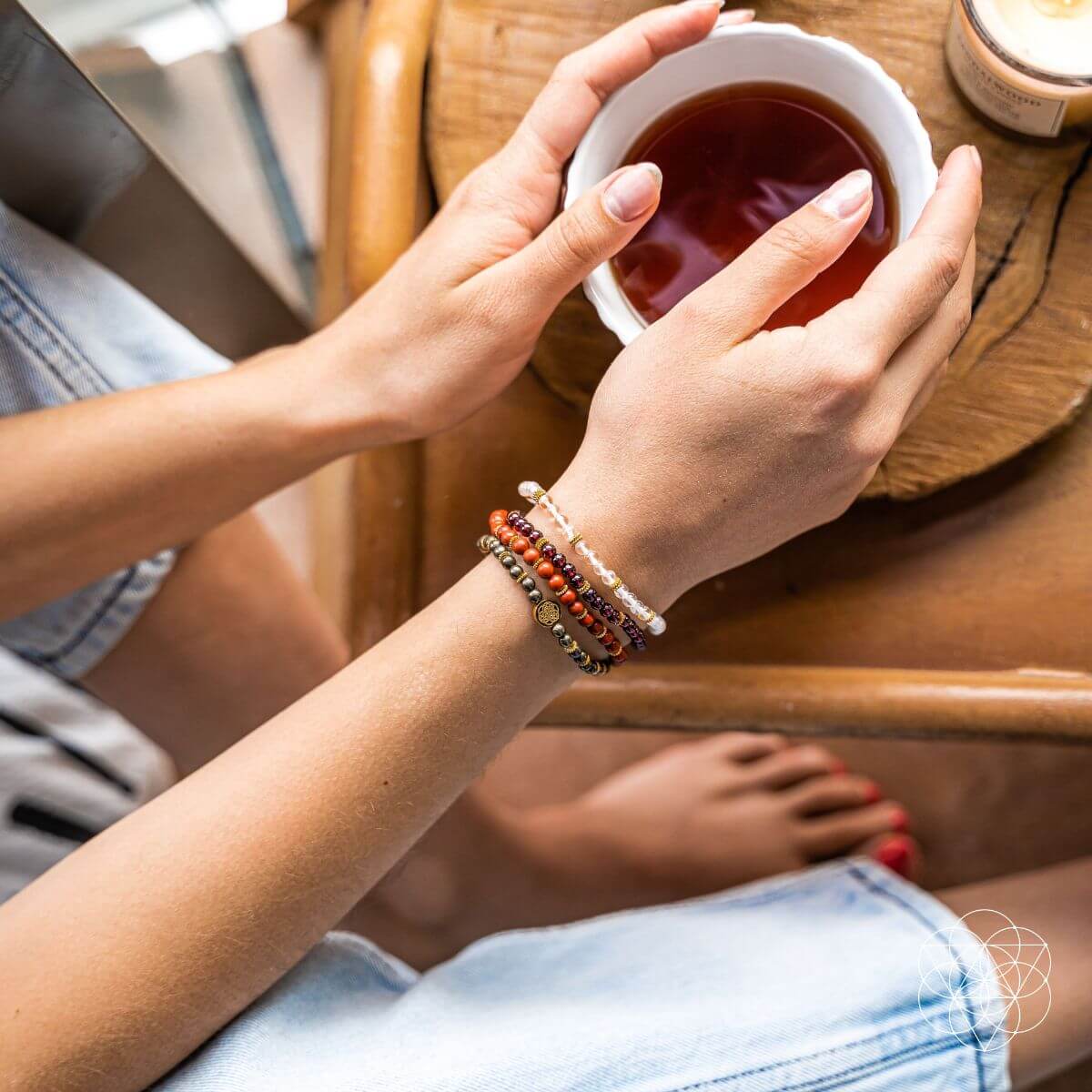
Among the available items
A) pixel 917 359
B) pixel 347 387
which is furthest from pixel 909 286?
pixel 347 387

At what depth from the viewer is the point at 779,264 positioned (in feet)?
1.38

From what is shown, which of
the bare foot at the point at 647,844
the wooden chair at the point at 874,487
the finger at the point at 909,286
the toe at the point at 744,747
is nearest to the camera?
the finger at the point at 909,286

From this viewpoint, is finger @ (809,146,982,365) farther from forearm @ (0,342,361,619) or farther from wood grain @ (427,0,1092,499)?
forearm @ (0,342,361,619)

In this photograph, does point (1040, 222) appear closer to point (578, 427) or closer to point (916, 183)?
point (916, 183)

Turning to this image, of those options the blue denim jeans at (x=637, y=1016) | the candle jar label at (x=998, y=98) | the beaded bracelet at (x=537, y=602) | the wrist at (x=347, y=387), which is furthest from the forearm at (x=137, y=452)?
the candle jar label at (x=998, y=98)

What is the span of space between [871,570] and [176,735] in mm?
553

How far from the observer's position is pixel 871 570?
0.57 m

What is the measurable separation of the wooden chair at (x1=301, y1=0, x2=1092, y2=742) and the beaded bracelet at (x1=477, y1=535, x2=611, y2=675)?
0.10 metres

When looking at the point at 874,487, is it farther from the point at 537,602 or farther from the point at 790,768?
the point at 790,768

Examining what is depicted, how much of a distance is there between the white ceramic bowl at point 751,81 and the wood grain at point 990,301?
2.5 inches

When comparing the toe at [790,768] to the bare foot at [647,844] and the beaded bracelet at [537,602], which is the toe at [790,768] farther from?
the beaded bracelet at [537,602]

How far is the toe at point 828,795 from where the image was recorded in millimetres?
971

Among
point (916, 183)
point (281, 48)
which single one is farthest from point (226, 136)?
point (916, 183)

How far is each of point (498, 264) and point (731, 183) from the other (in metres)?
0.13
